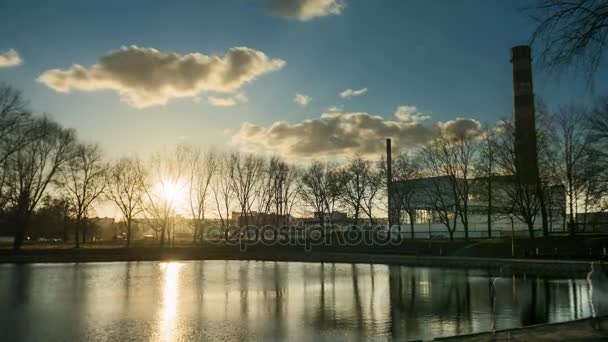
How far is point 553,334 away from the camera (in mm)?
10391

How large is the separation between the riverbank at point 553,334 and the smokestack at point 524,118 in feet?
116

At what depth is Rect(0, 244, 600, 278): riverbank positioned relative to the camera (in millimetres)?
31459

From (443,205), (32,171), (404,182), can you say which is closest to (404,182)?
(404,182)

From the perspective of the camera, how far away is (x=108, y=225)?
152375 millimetres

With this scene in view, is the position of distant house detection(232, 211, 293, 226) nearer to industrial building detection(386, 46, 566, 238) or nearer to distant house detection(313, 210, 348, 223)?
distant house detection(313, 210, 348, 223)

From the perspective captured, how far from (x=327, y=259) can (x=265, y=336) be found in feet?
119

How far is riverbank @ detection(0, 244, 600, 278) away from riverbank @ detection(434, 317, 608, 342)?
769 inches

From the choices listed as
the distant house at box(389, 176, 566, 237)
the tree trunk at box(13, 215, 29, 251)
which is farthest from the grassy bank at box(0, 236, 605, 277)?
the distant house at box(389, 176, 566, 237)

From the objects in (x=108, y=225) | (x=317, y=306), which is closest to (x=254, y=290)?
(x=317, y=306)

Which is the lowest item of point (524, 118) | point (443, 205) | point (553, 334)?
point (553, 334)

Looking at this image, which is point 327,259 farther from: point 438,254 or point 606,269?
point 606,269

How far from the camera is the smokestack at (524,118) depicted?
45.6 meters

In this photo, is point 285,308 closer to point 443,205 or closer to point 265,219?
point 443,205

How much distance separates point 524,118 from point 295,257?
103 feet
